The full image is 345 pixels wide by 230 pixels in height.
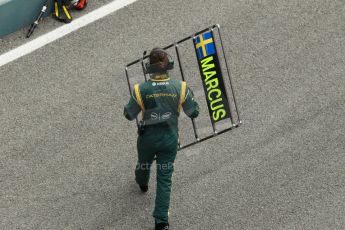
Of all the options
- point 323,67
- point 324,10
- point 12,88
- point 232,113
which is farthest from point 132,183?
point 324,10

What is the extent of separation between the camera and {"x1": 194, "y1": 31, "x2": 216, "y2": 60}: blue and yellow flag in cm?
805

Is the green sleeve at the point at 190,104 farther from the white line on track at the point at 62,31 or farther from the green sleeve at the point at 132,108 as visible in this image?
the white line on track at the point at 62,31

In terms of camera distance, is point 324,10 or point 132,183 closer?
point 132,183

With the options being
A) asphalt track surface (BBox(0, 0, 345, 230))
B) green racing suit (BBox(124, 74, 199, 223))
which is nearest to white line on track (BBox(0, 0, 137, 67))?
asphalt track surface (BBox(0, 0, 345, 230))

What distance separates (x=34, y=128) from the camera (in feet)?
29.3

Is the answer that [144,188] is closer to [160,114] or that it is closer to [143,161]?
[143,161]

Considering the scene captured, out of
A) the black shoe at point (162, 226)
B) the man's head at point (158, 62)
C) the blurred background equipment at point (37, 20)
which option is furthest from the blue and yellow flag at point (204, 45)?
the blurred background equipment at point (37, 20)

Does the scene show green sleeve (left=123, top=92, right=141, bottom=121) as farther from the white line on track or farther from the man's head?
the white line on track

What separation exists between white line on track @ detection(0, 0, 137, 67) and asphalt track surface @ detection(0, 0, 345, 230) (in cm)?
11

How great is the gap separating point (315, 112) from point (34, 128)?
3382 millimetres

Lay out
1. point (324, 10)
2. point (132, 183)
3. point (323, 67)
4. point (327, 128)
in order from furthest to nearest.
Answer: point (324, 10) < point (323, 67) < point (327, 128) < point (132, 183)

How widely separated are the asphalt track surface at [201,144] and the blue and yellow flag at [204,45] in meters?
1.11

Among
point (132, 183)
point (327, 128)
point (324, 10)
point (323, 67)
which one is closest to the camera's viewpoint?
point (132, 183)

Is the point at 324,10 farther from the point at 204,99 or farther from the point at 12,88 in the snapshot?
the point at 12,88
